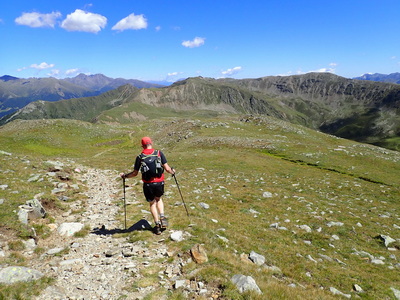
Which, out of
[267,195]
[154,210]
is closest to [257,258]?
[154,210]

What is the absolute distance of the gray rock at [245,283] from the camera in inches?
262

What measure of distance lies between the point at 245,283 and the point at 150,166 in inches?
243

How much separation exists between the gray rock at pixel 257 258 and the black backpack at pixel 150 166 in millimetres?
5428

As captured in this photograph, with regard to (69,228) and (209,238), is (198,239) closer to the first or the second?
(209,238)

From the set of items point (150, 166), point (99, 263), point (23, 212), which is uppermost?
point (150, 166)

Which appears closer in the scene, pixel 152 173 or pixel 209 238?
pixel 209 238

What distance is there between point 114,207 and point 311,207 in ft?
50.4

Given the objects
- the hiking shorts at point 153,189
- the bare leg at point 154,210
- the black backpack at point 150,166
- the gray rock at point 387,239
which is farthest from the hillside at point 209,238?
the black backpack at point 150,166

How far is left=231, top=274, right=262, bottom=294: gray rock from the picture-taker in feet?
21.8

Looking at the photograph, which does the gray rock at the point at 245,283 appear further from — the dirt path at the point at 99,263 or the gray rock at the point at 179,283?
the dirt path at the point at 99,263

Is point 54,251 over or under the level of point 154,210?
under

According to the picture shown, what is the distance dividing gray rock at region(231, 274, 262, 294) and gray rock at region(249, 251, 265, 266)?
2.33 m

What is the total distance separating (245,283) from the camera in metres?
6.82

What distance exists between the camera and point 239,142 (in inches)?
2203
